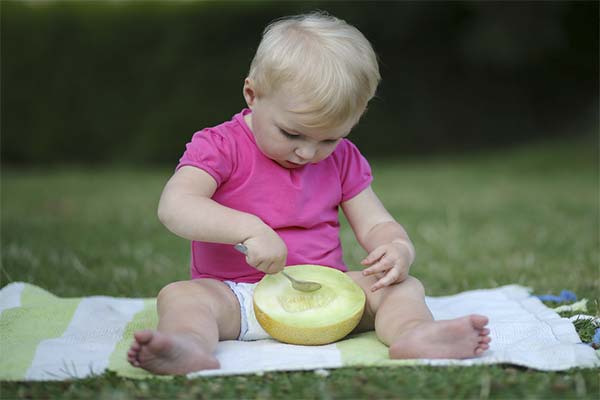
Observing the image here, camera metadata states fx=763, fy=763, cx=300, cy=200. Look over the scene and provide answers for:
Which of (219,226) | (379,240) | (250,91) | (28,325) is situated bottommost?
(28,325)

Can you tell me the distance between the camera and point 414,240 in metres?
4.03

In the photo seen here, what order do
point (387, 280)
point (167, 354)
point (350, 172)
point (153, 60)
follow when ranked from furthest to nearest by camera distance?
point (153, 60) → point (350, 172) → point (387, 280) → point (167, 354)

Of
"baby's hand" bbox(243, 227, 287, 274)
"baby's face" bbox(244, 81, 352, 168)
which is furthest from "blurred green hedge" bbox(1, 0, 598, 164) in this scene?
"baby's hand" bbox(243, 227, 287, 274)

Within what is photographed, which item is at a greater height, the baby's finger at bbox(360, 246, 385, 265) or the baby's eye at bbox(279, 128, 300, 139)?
the baby's eye at bbox(279, 128, 300, 139)

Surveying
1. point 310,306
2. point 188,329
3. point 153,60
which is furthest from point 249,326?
point 153,60

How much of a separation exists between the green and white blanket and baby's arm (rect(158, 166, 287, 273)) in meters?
0.23

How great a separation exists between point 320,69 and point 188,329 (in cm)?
72

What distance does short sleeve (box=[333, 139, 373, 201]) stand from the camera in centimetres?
232

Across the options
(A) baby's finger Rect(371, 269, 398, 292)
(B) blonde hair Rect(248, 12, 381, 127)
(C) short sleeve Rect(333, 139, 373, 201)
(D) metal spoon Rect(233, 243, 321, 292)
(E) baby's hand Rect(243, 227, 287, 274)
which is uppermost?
(B) blonde hair Rect(248, 12, 381, 127)

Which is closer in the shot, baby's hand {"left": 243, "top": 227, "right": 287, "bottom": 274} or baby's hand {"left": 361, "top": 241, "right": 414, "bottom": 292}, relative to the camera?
baby's hand {"left": 243, "top": 227, "right": 287, "bottom": 274}

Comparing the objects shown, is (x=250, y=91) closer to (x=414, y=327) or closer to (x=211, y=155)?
(x=211, y=155)

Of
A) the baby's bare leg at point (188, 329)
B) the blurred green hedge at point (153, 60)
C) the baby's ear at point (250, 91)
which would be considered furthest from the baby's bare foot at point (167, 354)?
the blurred green hedge at point (153, 60)

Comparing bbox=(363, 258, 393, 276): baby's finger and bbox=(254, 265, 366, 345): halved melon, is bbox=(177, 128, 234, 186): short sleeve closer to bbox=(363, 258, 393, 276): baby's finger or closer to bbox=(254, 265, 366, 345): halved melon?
bbox=(254, 265, 366, 345): halved melon

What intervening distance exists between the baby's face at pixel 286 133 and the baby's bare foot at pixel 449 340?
0.56 metres
